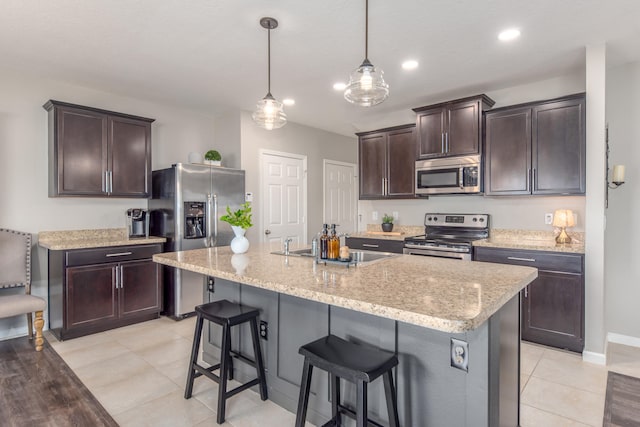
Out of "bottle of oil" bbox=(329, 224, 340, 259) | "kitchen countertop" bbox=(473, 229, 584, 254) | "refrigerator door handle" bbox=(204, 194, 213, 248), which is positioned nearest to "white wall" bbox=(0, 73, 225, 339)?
"refrigerator door handle" bbox=(204, 194, 213, 248)

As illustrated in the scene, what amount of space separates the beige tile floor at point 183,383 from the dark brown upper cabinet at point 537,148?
1.48 meters

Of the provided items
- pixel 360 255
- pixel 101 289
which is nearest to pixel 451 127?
pixel 360 255

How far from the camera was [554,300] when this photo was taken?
10.0ft

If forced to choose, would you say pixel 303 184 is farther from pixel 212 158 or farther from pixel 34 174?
pixel 34 174

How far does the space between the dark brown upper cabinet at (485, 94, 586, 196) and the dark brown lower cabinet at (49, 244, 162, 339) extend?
12.2 feet

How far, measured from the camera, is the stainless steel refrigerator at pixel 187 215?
3928 mm

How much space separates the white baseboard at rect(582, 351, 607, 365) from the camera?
111 inches

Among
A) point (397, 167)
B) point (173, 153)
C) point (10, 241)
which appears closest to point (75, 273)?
point (10, 241)

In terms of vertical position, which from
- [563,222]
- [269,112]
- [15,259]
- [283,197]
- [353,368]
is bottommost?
[353,368]

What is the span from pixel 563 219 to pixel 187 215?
381 centimetres

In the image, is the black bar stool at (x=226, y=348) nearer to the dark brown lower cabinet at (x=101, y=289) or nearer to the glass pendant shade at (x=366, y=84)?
the glass pendant shade at (x=366, y=84)

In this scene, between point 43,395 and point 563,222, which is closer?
point 43,395

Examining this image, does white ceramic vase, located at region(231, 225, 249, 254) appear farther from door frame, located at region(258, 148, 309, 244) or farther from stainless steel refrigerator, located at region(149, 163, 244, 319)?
door frame, located at region(258, 148, 309, 244)

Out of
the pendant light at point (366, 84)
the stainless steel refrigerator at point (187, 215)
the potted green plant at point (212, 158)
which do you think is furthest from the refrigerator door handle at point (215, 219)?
the pendant light at point (366, 84)
